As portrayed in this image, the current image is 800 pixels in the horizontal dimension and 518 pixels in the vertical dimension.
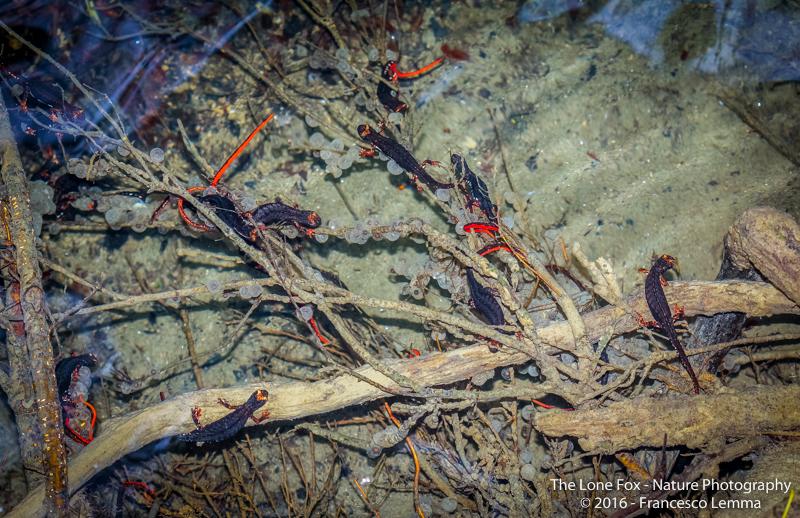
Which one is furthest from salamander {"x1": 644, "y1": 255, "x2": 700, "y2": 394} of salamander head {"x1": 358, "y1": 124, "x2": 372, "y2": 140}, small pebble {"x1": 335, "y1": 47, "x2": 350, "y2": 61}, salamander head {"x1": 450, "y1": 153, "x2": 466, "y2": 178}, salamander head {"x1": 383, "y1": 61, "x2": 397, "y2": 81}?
small pebble {"x1": 335, "y1": 47, "x2": 350, "y2": 61}

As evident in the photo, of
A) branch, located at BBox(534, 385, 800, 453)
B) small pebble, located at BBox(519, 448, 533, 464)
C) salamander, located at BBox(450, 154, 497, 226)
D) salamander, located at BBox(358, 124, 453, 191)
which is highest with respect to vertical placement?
salamander, located at BBox(358, 124, 453, 191)

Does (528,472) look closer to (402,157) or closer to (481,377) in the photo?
(481,377)

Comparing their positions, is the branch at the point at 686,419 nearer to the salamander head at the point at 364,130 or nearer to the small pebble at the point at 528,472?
the small pebble at the point at 528,472

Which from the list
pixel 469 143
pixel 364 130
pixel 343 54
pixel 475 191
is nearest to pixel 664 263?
pixel 475 191

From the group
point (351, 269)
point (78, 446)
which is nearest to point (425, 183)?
point (351, 269)

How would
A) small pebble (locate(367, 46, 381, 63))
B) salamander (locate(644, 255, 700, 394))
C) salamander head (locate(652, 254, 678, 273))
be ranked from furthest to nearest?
small pebble (locate(367, 46, 381, 63)), salamander head (locate(652, 254, 678, 273)), salamander (locate(644, 255, 700, 394))

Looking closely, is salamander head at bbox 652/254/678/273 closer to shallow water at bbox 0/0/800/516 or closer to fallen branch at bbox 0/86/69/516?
shallow water at bbox 0/0/800/516

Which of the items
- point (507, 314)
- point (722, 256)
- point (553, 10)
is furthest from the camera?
point (553, 10)

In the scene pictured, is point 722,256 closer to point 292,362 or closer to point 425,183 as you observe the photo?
point 425,183
